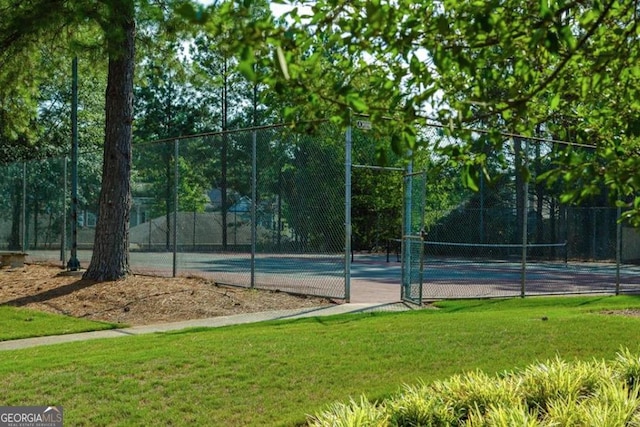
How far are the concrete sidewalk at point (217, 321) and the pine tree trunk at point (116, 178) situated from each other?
13.7ft

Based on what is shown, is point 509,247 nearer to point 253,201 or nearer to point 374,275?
point 374,275

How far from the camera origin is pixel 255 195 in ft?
48.7

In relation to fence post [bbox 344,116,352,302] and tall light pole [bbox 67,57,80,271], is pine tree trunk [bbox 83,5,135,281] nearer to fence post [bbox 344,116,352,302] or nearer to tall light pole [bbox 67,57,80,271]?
tall light pole [bbox 67,57,80,271]

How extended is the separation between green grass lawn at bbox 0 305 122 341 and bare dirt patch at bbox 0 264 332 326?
0.49 meters

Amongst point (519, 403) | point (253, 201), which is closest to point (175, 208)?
point (253, 201)

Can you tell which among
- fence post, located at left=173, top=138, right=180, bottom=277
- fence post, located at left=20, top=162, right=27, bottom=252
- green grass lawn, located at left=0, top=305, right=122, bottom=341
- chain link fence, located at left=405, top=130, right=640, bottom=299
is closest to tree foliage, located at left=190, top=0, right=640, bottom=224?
green grass lawn, located at left=0, top=305, right=122, bottom=341

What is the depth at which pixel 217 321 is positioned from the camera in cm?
1120

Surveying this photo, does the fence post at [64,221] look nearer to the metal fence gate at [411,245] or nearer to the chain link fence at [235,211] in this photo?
the chain link fence at [235,211]

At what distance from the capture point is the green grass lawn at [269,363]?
6.03m

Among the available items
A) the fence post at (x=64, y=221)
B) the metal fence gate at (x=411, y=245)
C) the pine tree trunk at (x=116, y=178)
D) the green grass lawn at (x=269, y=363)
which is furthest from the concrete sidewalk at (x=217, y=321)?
the fence post at (x=64, y=221)

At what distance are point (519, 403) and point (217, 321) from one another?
682 cm

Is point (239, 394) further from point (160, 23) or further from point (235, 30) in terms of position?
point (160, 23)

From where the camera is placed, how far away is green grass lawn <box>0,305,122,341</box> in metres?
10.2

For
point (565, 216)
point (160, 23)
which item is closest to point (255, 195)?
point (160, 23)
